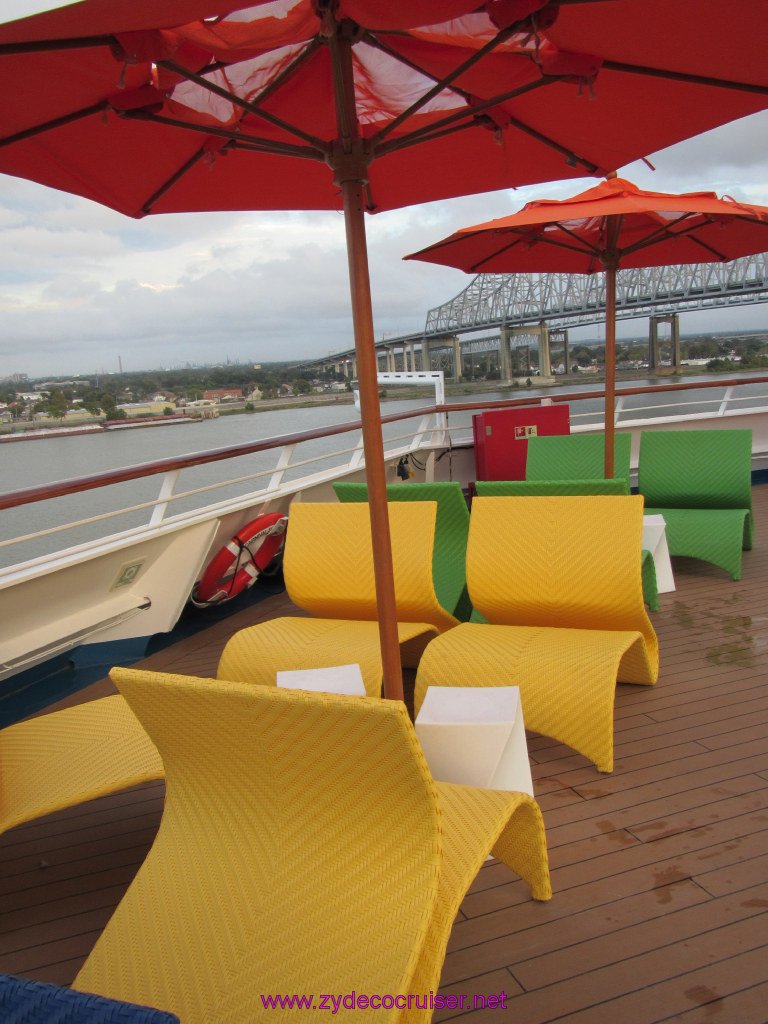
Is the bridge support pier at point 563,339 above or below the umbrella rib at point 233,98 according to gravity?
below

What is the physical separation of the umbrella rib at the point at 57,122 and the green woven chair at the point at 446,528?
161cm

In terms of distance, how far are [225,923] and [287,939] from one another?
0.42 ft

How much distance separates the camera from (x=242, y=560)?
372cm

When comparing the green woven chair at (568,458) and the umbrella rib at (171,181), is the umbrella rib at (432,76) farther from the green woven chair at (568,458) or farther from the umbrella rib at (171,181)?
the green woven chair at (568,458)

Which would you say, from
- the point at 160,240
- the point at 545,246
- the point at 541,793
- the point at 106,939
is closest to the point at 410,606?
the point at 541,793

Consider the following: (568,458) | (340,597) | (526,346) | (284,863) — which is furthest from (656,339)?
(284,863)

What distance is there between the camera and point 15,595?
2.65 meters

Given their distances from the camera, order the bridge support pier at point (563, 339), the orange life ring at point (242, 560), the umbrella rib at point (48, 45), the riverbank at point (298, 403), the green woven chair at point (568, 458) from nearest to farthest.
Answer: the umbrella rib at point (48, 45) → the orange life ring at point (242, 560) → the green woven chair at point (568, 458) → the riverbank at point (298, 403) → the bridge support pier at point (563, 339)

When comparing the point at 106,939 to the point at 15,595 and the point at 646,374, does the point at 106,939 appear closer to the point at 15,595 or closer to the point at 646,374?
the point at 15,595

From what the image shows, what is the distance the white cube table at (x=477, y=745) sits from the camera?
1743 millimetres

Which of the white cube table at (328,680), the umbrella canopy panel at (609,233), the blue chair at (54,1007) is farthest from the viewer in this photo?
the umbrella canopy panel at (609,233)

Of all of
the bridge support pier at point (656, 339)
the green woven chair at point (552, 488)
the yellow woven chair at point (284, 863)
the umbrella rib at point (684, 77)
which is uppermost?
the umbrella rib at point (684, 77)

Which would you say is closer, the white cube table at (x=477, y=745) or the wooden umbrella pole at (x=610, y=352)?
the white cube table at (x=477, y=745)

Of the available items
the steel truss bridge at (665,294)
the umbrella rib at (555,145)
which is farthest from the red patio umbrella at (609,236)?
the steel truss bridge at (665,294)
